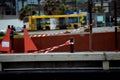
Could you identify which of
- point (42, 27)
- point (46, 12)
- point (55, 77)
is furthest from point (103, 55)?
point (46, 12)

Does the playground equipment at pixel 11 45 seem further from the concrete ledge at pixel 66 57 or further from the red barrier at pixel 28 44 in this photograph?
the concrete ledge at pixel 66 57

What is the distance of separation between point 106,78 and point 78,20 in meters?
53.4

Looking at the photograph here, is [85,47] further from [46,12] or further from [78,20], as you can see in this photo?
[46,12]

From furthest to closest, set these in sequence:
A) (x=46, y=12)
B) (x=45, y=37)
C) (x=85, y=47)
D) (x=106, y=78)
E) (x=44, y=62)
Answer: (x=46, y=12)
(x=45, y=37)
(x=85, y=47)
(x=44, y=62)
(x=106, y=78)

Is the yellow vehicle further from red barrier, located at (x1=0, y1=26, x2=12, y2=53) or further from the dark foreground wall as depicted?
red barrier, located at (x1=0, y1=26, x2=12, y2=53)

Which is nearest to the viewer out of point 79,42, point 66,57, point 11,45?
point 66,57

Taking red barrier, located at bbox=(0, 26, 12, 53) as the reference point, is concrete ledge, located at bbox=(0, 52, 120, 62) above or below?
below

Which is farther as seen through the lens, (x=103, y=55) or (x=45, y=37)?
(x=45, y=37)

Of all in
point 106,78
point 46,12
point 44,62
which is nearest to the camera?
point 106,78

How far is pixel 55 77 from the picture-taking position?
8.29m

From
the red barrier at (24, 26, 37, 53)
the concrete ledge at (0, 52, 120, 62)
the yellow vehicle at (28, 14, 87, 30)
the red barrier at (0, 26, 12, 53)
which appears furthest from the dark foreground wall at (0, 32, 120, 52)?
the yellow vehicle at (28, 14, 87, 30)

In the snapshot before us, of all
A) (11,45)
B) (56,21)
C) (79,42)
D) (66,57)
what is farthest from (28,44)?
(56,21)

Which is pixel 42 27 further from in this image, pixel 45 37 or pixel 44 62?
pixel 44 62

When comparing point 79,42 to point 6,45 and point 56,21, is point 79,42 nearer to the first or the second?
point 6,45
